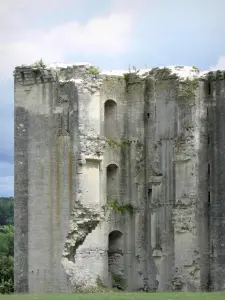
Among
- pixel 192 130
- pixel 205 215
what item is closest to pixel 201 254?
pixel 205 215

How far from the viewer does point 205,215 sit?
49.8 metres

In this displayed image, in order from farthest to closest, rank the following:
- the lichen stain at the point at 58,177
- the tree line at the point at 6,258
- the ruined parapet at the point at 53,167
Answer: the tree line at the point at 6,258 < the lichen stain at the point at 58,177 < the ruined parapet at the point at 53,167

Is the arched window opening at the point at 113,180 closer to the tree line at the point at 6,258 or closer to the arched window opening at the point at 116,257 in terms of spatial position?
the arched window opening at the point at 116,257

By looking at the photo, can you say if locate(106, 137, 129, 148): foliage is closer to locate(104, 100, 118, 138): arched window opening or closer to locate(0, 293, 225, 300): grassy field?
locate(104, 100, 118, 138): arched window opening

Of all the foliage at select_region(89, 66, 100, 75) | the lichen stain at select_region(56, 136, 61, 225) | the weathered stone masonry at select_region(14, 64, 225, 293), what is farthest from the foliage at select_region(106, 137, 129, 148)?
the foliage at select_region(89, 66, 100, 75)

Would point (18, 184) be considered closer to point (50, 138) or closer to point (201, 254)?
point (50, 138)

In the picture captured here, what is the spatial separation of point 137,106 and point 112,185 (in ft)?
10.6

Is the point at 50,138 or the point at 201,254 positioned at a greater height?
the point at 50,138

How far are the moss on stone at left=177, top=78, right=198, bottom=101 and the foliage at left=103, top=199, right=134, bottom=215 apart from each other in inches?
194

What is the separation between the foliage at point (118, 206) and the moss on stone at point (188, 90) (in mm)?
4924

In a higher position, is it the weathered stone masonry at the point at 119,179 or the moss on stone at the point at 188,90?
the moss on stone at the point at 188,90

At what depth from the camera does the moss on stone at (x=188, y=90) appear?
49.9 meters

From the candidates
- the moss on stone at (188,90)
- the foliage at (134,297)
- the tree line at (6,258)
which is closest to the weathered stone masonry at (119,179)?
the moss on stone at (188,90)

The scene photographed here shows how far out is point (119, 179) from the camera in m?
52.3
